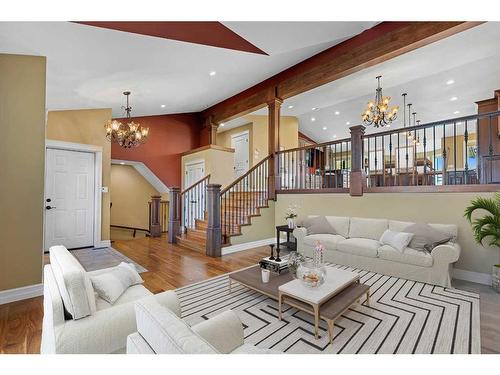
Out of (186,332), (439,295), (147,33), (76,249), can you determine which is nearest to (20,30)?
(147,33)

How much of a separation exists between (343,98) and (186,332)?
312 inches

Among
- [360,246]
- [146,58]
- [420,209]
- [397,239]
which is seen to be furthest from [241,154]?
[397,239]

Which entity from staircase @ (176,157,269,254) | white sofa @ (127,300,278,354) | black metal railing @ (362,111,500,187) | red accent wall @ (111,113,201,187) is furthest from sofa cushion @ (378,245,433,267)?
red accent wall @ (111,113,201,187)

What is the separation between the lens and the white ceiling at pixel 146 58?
2.90 metres

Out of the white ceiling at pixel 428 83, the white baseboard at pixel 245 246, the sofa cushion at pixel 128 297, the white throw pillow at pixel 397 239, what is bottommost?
the white baseboard at pixel 245 246

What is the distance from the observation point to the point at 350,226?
14.6ft

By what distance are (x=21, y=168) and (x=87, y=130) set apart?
2.98 metres

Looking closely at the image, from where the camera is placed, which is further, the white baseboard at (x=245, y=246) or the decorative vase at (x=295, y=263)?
the white baseboard at (x=245, y=246)

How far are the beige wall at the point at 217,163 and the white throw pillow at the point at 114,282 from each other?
16.3ft

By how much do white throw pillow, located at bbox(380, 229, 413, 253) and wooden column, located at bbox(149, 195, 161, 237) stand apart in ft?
18.6

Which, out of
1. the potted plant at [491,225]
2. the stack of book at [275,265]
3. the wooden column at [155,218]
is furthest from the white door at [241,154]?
the potted plant at [491,225]

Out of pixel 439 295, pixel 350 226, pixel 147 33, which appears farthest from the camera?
pixel 350 226

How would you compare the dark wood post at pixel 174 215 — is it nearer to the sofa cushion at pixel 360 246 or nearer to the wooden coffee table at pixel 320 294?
the wooden coffee table at pixel 320 294
